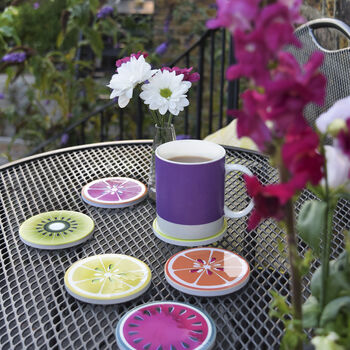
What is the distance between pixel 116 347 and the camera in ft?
2.16

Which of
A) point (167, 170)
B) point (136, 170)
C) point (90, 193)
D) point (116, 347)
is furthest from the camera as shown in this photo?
point (136, 170)

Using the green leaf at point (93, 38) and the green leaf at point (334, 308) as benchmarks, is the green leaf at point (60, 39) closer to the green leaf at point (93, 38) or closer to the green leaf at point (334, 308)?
the green leaf at point (93, 38)

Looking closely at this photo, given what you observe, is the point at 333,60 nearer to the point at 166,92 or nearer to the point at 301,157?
the point at 166,92

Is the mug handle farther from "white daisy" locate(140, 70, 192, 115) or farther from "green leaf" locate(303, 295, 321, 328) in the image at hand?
"green leaf" locate(303, 295, 321, 328)

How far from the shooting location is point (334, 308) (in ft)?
1.55

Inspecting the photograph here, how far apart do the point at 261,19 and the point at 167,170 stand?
1.59 feet

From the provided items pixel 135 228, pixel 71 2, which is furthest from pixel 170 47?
pixel 135 228

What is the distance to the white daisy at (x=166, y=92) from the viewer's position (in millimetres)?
953

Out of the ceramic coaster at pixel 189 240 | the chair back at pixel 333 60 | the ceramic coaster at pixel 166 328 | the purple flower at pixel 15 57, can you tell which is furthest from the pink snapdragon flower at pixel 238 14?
the purple flower at pixel 15 57

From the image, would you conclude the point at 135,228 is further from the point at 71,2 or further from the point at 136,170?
the point at 71,2

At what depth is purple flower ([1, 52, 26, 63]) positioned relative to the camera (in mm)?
2931

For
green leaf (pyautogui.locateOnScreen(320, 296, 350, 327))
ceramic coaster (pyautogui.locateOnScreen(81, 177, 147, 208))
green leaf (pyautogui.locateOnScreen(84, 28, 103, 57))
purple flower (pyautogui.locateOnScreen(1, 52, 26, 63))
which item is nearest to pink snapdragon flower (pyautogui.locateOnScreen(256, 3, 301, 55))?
green leaf (pyautogui.locateOnScreen(320, 296, 350, 327))

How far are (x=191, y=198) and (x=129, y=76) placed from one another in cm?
27

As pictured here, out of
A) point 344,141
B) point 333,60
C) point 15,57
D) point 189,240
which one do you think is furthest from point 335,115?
point 15,57
